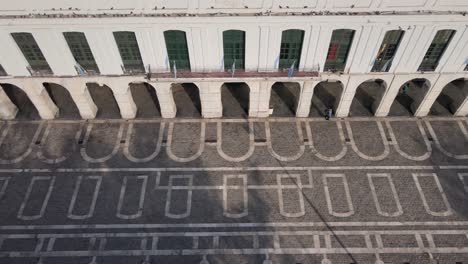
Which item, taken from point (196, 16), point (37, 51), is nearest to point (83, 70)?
point (37, 51)

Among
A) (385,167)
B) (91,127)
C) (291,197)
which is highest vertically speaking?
(91,127)

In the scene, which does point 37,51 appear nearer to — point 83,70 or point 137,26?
point 83,70

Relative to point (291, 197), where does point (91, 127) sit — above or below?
above

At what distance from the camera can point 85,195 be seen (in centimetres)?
4378

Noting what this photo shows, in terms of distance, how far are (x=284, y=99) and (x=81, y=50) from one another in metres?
24.7

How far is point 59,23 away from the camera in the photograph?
38.0 metres

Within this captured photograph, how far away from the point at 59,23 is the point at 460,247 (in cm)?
4426

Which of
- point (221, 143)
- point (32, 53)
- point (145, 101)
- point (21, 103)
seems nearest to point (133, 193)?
point (221, 143)

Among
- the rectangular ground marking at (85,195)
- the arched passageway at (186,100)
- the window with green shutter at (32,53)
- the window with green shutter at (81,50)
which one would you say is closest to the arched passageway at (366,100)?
the arched passageway at (186,100)

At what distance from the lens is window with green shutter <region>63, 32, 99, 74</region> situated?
131 ft

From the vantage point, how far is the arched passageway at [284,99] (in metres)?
50.4

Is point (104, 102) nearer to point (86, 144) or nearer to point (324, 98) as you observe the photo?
point (86, 144)

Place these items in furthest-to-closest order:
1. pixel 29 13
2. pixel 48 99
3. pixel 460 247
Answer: pixel 48 99, pixel 460 247, pixel 29 13

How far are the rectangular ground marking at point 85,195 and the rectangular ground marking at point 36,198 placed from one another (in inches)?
113
